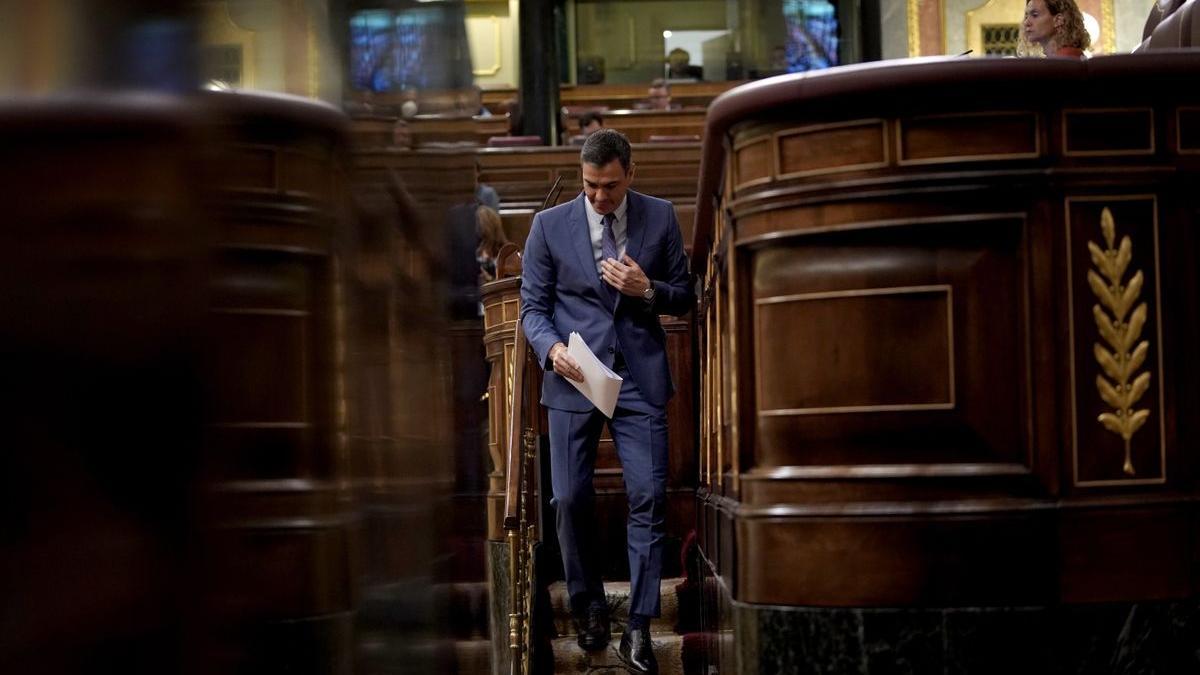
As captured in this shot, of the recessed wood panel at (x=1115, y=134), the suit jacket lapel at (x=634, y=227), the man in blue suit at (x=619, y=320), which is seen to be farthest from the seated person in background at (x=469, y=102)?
the suit jacket lapel at (x=634, y=227)

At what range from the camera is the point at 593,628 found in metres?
4.93

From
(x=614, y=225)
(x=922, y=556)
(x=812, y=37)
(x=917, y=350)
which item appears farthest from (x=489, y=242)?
(x=812, y=37)

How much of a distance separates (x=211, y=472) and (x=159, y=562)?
0.01m

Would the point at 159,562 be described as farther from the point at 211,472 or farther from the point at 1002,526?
the point at 1002,526

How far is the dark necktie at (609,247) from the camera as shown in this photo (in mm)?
4635

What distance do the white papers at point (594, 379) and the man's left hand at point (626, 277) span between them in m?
0.21

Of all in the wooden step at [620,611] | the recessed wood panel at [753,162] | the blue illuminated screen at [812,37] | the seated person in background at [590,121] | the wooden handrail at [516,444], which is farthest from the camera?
the blue illuminated screen at [812,37]

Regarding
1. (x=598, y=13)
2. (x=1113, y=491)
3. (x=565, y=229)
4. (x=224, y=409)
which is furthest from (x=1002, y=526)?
(x=598, y=13)

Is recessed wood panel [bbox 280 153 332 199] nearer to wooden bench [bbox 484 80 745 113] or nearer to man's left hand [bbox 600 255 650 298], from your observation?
man's left hand [bbox 600 255 650 298]

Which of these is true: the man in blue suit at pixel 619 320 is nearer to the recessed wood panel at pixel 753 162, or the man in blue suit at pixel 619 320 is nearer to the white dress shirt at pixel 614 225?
the white dress shirt at pixel 614 225

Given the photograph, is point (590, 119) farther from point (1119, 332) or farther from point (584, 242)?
point (1119, 332)

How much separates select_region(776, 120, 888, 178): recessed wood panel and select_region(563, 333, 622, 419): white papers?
1.27 m

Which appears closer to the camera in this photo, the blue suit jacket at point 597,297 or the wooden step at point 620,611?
the blue suit jacket at point 597,297

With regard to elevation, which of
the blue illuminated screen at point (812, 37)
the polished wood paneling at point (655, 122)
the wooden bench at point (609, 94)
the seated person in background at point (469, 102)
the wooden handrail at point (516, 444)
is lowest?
the wooden handrail at point (516, 444)
